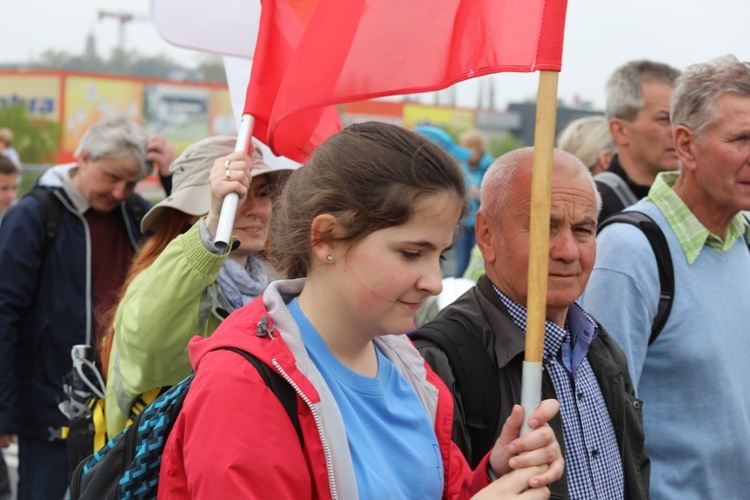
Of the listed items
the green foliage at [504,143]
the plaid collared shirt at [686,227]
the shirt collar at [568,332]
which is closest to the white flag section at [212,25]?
the shirt collar at [568,332]

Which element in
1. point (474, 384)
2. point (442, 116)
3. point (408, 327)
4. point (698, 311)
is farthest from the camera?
point (442, 116)

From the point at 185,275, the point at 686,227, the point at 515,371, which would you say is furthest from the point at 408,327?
the point at 686,227

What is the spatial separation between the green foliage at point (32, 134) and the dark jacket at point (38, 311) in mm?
31397

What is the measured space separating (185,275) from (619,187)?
2572 millimetres

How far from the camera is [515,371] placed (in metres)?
2.67

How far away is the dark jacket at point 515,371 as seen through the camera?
2588mm

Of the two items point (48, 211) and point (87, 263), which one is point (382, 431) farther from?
point (48, 211)

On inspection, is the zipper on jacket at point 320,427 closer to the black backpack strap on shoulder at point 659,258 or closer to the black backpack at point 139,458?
the black backpack at point 139,458

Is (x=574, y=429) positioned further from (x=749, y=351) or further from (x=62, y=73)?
(x=62, y=73)

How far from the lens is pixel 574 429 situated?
2680 millimetres

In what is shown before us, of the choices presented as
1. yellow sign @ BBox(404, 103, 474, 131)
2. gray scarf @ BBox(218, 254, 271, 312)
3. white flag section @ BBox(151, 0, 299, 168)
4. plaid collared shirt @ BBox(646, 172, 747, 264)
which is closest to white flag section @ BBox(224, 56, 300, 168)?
white flag section @ BBox(151, 0, 299, 168)

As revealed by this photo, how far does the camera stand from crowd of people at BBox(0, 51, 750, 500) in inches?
78.2

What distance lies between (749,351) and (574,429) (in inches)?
39.2

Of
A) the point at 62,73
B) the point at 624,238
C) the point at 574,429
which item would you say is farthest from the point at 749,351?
the point at 62,73
